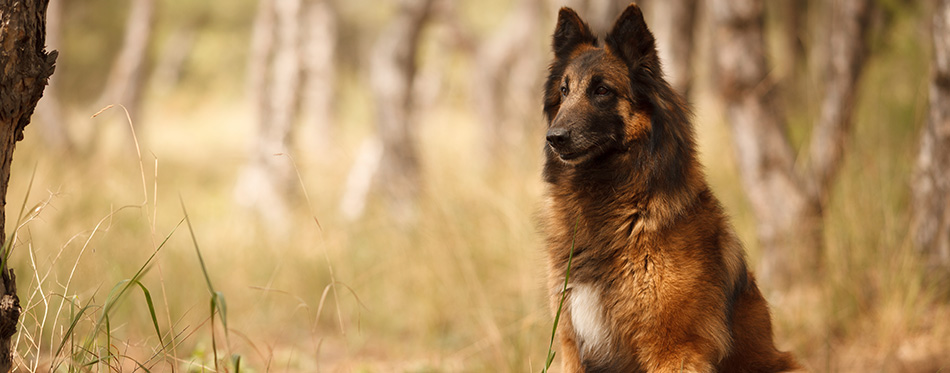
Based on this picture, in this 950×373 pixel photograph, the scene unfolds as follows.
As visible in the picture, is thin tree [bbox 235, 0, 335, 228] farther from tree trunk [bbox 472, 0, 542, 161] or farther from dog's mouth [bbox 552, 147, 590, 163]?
dog's mouth [bbox 552, 147, 590, 163]

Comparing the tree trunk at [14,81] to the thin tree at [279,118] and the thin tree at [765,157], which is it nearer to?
the thin tree at [765,157]

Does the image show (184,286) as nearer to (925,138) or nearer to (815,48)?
(925,138)

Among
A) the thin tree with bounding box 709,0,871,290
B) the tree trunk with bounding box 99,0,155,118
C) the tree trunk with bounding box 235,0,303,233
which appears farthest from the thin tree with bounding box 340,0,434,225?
the tree trunk with bounding box 99,0,155,118

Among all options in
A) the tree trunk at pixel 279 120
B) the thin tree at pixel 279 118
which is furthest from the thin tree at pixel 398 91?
the tree trunk at pixel 279 120

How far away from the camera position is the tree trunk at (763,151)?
5.79 m

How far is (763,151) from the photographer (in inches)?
232

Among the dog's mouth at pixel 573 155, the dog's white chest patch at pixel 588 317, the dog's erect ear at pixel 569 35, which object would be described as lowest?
the dog's white chest patch at pixel 588 317

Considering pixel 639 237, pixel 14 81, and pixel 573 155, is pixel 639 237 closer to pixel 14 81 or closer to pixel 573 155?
pixel 573 155

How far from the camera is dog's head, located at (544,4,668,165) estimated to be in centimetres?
302

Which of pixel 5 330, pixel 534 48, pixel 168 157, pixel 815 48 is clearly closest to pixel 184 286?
pixel 5 330

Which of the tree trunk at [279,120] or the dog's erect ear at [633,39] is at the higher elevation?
the dog's erect ear at [633,39]

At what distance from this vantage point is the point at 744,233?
672cm

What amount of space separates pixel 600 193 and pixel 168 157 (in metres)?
20.4

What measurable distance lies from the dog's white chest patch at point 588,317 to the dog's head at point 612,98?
563 mm
